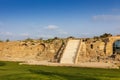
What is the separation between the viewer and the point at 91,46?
5172 centimetres

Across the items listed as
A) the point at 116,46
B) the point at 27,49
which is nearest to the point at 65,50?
the point at 116,46

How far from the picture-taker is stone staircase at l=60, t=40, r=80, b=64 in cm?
4642

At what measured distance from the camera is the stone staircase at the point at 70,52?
4642 centimetres

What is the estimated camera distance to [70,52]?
49.3m

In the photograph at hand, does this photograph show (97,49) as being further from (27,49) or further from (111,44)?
(27,49)

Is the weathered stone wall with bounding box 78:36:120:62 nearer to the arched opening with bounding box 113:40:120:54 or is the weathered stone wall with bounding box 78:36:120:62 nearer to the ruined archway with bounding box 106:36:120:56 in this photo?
the ruined archway with bounding box 106:36:120:56

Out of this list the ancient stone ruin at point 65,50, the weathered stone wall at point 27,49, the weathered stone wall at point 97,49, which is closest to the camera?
the ancient stone ruin at point 65,50

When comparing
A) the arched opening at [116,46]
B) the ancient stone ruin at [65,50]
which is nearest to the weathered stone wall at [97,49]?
the ancient stone ruin at [65,50]

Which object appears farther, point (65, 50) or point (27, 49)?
point (27, 49)

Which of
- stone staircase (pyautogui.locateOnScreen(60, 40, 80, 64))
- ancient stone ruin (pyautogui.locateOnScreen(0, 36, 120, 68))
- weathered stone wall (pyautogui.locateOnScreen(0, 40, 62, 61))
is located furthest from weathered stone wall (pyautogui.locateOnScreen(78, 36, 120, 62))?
weathered stone wall (pyautogui.locateOnScreen(0, 40, 62, 61))

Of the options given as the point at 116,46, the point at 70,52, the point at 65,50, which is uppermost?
the point at 116,46

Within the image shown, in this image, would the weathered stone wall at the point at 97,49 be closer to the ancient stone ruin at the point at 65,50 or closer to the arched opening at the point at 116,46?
the ancient stone ruin at the point at 65,50

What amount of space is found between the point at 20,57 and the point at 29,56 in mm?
2119

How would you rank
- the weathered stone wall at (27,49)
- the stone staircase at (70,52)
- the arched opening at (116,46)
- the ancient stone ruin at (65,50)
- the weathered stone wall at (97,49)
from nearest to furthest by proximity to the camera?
the stone staircase at (70,52) → the ancient stone ruin at (65,50) → the weathered stone wall at (97,49) → the arched opening at (116,46) → the weathered stone wall at (27,49)
